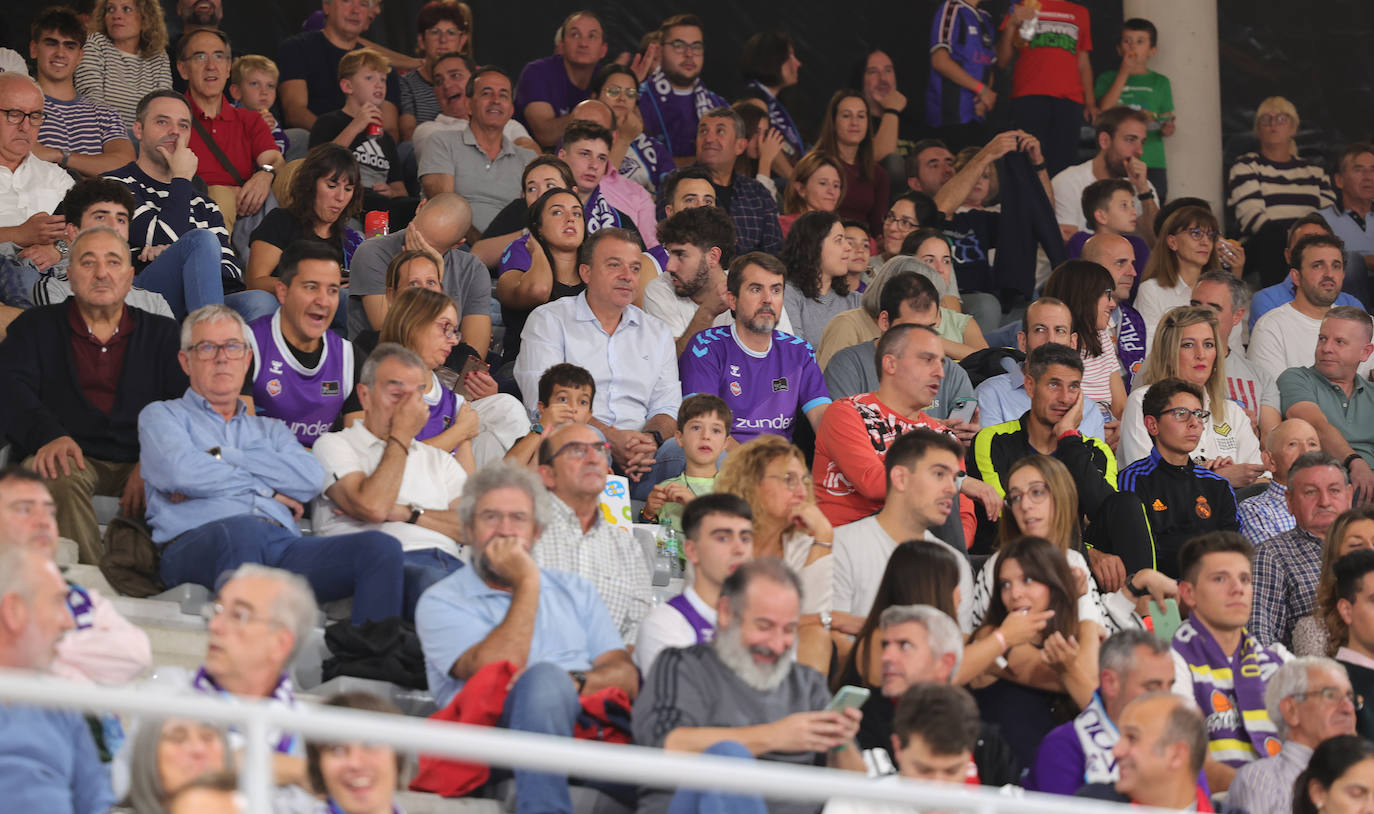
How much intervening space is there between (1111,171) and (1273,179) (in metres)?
1.13

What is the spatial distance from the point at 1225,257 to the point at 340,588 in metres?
5.36

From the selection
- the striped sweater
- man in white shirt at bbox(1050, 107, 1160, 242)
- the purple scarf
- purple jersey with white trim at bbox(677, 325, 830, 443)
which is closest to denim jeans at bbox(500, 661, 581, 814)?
the purple scarf

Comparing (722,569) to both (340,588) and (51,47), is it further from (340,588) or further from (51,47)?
(51,47)

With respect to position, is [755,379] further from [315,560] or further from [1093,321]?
[315,560]

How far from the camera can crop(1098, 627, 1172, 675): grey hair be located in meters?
4.31

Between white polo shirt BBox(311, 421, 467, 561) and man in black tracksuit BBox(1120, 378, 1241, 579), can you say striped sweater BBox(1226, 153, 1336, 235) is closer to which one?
man in black tracksuit BBox(1120, 378, 1241, 579)

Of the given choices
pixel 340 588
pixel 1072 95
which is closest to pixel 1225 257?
pixel 1072 95

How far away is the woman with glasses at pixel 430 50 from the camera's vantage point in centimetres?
866

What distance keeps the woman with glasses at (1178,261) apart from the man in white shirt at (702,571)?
3.84 m

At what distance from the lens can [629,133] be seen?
845cm

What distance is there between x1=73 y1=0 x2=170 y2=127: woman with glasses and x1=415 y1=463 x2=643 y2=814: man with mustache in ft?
12.9

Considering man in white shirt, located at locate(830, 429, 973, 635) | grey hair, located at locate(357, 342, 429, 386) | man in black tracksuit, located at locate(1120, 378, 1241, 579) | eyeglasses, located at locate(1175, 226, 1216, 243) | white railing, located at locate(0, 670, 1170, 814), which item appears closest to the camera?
white railing, located at locate(0, 670, 1170, 814)

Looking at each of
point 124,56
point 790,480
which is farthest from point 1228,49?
point 790,480

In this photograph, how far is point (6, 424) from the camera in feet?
16.2
